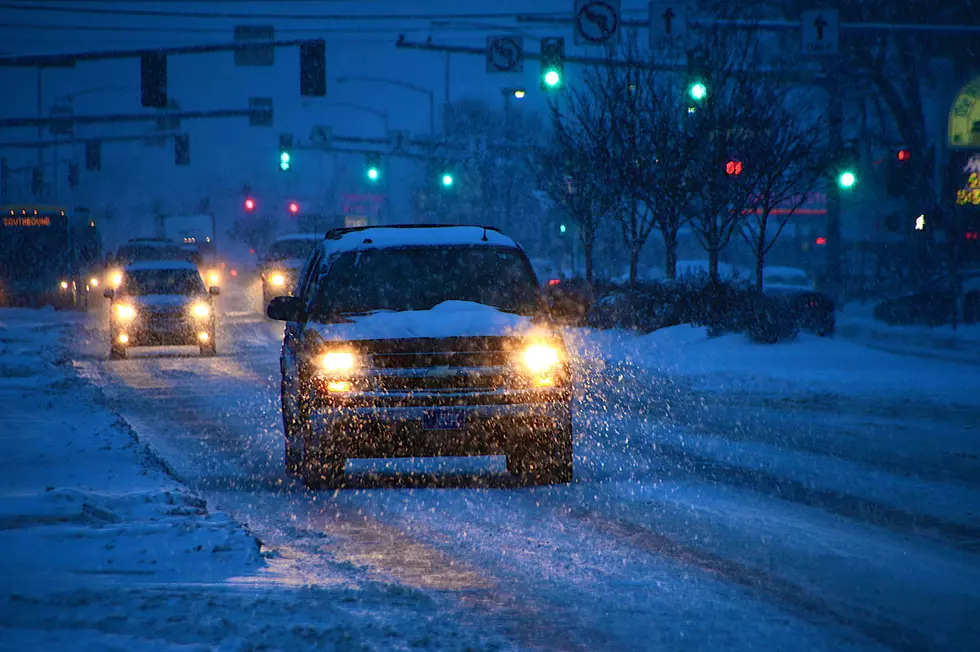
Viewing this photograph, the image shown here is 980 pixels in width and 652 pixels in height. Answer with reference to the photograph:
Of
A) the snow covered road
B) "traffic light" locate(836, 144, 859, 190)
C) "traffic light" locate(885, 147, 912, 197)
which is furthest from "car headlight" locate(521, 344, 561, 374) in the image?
"traffic light" locate(885, 147, 912, 197)

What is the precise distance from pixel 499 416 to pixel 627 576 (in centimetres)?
290

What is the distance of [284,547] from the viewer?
8109 millimetres

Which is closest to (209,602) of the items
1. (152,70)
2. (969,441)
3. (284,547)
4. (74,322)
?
(284,547)

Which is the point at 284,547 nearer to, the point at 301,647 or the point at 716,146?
the point at 301,647

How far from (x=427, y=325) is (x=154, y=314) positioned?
55.2 ft

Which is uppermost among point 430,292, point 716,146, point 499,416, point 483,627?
point 716,146

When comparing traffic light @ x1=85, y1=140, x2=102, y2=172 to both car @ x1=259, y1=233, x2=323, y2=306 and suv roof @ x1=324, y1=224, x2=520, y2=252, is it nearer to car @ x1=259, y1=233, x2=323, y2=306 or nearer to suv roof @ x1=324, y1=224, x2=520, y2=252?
car @ x1=259, y1=233, x2=323, y2=306

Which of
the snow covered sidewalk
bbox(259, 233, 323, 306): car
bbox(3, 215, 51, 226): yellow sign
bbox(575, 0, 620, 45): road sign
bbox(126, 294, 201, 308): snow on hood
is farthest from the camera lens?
bbox(3, 215, 51, 226): yellow sign

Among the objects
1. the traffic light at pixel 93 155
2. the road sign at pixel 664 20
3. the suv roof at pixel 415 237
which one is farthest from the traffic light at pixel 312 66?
Answer: the traffic light at pixel 93 155

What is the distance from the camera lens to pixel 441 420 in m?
9.91

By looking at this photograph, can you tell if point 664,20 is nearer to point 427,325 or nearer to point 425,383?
point 427,325

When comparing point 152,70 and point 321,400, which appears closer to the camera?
point 321,400

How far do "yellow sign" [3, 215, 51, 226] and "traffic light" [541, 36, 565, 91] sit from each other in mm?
25241

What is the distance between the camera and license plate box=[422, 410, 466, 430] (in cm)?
990
